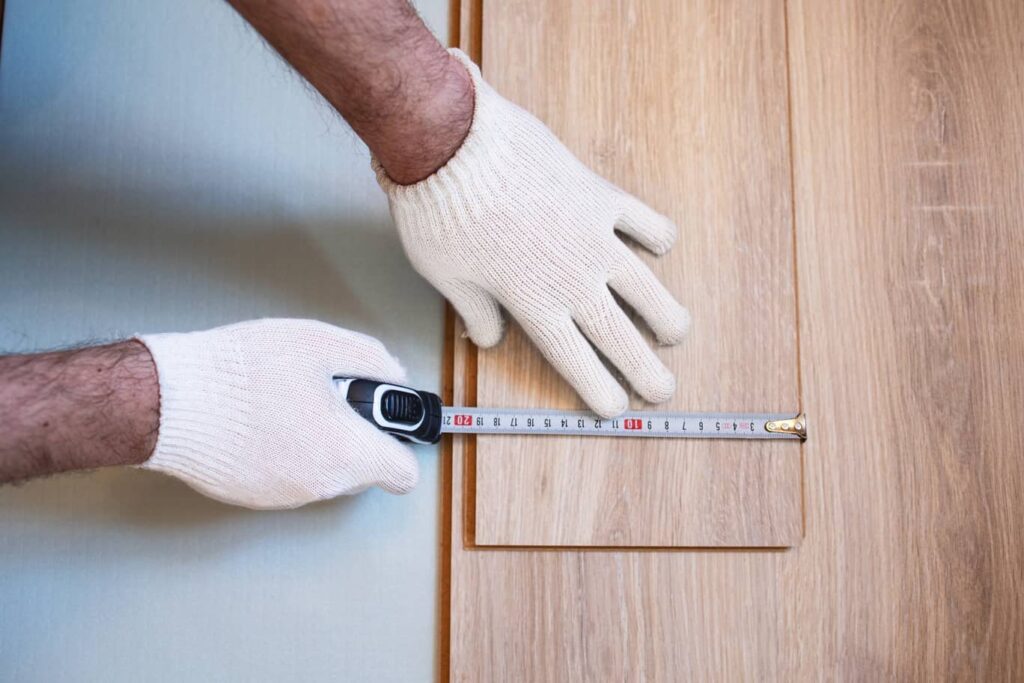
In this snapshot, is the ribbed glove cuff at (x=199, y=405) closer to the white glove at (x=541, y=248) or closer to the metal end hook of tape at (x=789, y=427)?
the white glove at (x=541, y=248)

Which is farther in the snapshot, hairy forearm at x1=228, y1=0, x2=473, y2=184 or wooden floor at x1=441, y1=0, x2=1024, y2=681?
wooden floor at x1=441, y1=0, x2=1024, y2=681

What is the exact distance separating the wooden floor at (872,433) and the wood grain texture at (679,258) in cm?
2

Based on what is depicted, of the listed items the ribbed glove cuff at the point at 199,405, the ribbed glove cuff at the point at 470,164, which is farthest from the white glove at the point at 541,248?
the ribbed glove cuff at the point at 199,405

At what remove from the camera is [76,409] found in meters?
0.73

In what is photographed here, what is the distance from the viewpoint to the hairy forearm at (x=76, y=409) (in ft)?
2.34

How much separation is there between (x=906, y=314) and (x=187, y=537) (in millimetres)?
902

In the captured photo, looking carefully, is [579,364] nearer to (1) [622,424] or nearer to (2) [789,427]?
(1) [622,424]

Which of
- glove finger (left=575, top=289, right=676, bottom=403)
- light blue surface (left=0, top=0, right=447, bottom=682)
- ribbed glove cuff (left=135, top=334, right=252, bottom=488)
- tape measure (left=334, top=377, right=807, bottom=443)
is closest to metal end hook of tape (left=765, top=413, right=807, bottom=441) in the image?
tape measure (left=334, top=377, right=807, bottom=443)

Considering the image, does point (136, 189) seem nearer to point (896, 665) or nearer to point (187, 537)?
point (187, 537)

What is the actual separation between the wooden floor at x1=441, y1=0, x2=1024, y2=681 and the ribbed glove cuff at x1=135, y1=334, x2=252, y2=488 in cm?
27

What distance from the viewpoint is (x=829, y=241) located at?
99cm

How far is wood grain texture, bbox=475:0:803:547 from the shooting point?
94 cm

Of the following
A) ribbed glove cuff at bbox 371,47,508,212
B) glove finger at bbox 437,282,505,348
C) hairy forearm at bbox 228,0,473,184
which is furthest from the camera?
glove finger at bbox 437,282,505,348

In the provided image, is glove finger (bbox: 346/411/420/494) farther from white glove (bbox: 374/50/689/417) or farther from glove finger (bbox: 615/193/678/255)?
glove finger (bbox: 615/193/678/255)
